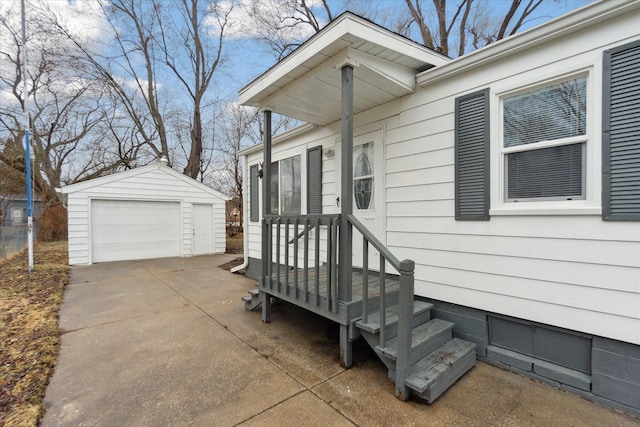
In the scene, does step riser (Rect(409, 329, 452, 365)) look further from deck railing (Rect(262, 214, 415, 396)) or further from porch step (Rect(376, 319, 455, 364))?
deck railing (Rect(262, 214, 415, 396))

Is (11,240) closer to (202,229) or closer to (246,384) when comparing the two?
(202,229)

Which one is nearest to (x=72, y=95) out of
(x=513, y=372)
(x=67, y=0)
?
(x=67, y=0)

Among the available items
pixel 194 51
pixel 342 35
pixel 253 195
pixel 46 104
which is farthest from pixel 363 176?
pixel 46 104

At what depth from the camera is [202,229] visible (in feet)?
32.9

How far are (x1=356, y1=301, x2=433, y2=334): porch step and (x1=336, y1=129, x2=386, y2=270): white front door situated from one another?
89cm

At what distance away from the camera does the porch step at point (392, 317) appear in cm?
239

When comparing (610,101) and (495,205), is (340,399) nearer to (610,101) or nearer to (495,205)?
(495,205)

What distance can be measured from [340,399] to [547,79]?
3047mm

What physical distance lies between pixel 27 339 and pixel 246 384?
2713 millimetres

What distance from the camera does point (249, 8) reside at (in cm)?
Answer: 1081

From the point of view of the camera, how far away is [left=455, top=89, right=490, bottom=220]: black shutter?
104 inches

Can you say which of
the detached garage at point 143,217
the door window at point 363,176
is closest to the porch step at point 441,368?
the door window at point 363,176

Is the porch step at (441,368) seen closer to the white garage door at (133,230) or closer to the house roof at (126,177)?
the white garage door at (133,230)

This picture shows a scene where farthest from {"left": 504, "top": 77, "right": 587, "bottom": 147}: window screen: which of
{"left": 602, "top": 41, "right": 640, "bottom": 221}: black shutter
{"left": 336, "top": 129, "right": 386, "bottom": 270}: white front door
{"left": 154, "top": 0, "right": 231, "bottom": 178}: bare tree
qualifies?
{"left": 154, "top": 0, "right": 231, "bottom": 178}: bare tree
